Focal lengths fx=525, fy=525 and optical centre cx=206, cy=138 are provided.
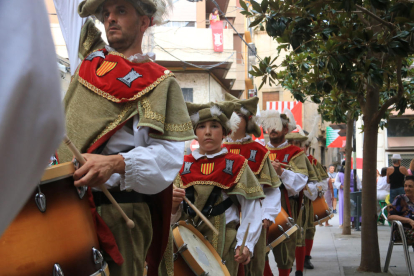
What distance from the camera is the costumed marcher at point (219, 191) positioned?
4.56 metres

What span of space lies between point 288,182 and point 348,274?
1639mm

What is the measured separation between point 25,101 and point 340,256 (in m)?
10.0

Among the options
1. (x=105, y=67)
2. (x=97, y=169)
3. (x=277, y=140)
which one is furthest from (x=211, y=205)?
(x=277, y=140)

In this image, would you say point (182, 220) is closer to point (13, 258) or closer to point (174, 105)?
point (174, 105)

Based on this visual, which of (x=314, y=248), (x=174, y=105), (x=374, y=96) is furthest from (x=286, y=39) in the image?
(x=314, y=248)

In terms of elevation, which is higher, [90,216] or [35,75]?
[35,75]

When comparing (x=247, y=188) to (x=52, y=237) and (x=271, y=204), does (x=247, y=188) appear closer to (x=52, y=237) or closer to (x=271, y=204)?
(x=271, y=204)

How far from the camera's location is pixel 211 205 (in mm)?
4582

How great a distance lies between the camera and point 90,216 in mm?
2066

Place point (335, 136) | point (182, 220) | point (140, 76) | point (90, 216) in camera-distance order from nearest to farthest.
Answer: point (90, 216), point (140, 76), point (182, 220), point (335, 136)

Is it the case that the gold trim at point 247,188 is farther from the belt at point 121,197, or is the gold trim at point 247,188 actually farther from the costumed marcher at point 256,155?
the belt at point 121,197

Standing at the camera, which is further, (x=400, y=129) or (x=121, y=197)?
(x=400, y=129)

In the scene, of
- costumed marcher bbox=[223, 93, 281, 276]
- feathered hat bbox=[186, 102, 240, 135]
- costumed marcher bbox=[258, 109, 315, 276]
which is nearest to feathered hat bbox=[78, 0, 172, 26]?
feathered hat bbox=[186, 102, 240, 135]

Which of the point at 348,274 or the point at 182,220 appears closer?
the point at 182,220
